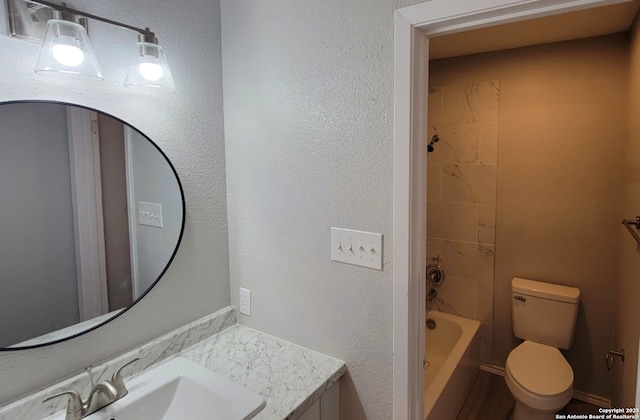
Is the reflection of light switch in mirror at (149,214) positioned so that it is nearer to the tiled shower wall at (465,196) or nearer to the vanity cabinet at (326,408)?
the vanity cabinet at (326,408)

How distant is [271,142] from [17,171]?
81 cm

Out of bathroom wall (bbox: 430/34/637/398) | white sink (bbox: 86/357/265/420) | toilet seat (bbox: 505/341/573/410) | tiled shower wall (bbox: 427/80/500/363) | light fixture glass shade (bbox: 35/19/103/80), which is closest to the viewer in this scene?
light fixture glass shade (bbox: 35/19/103/80)

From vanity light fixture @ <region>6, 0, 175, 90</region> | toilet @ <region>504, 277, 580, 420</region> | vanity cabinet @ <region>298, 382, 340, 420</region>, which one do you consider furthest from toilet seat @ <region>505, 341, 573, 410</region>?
vanity light fixture @ <region>6, 0, 175, 90</region>

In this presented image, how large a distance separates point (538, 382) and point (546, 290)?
63 cm

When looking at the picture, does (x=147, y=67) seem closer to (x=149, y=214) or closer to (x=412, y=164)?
(x=149, y=214)

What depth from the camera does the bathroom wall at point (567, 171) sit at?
7.23 feet

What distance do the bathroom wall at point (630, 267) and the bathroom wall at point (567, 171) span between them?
0.13 meters

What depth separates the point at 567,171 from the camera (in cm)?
232

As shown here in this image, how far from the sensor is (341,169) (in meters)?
1.30

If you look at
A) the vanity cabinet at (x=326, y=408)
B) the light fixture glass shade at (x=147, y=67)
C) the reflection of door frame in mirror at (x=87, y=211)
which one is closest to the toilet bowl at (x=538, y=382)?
the vanity cabinet at (x=326, y=408)

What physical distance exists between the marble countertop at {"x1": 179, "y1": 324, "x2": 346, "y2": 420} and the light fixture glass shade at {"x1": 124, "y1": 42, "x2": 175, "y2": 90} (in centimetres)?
105

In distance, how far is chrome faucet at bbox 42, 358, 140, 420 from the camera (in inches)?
40.4

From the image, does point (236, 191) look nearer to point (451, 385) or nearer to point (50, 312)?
point (50, 312)

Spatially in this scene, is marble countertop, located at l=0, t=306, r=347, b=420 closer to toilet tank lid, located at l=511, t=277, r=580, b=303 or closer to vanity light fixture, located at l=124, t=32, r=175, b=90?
vanity light fixture, located at l=124, t=32, r=175, b=90
